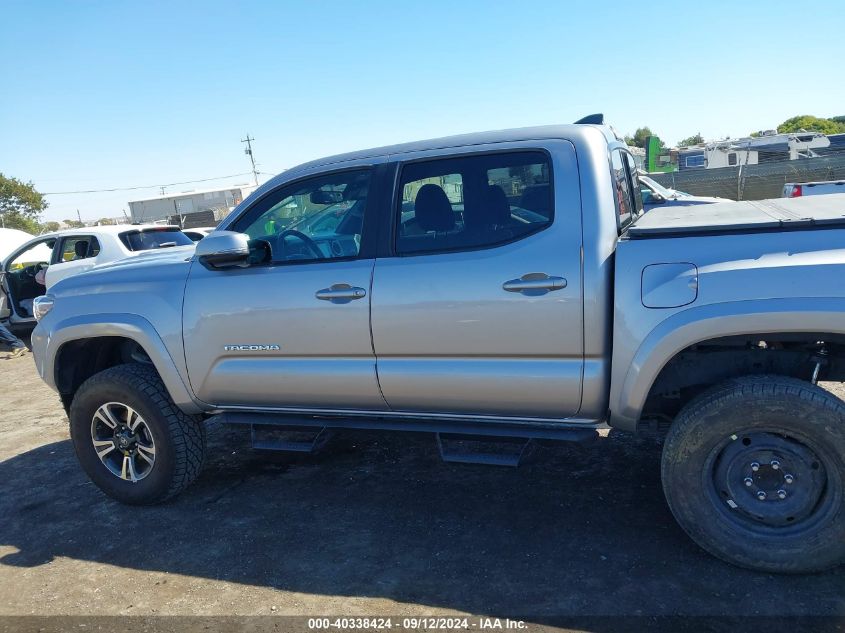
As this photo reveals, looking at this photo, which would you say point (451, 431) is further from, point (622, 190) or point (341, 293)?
point (622, 190)

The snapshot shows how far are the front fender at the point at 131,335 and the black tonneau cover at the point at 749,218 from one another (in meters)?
2.62

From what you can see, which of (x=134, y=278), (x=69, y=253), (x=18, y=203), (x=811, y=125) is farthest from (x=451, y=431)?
(x=811, y=125)

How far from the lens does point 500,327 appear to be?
10.00 feet

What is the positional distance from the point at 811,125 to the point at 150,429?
59.7 metres

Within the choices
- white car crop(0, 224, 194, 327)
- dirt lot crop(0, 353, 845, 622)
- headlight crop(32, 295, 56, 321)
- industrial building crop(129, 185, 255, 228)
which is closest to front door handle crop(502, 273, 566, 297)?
dirt lot crop(0, 353, 845, 622)

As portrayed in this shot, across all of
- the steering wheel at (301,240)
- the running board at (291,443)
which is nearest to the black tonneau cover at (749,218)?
the steering wheel at (301,240)

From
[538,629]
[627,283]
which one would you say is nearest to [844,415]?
[627,283]

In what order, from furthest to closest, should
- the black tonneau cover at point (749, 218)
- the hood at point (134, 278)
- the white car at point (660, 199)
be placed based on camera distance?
the white car at point (660, 199)
the hood at point (134, 278)
the black tonneau cover at point (749, 218)

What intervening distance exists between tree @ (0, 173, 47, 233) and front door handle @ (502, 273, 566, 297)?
48.2 meters

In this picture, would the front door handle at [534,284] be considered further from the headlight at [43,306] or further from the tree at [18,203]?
the tree at [18,203]

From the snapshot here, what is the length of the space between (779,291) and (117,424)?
12.1 ft

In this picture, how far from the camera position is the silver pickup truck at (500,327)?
8.89 feet

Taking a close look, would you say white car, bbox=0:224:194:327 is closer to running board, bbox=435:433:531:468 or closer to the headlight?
the headlight

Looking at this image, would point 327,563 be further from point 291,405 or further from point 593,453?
point 593,453
